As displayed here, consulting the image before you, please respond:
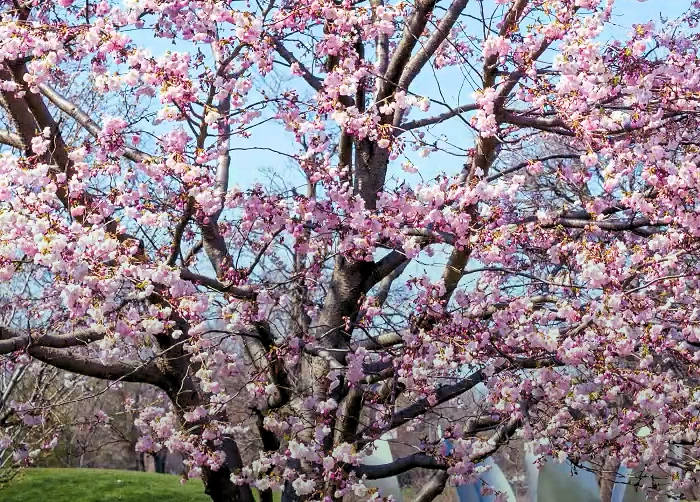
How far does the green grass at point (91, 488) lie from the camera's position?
17.2m

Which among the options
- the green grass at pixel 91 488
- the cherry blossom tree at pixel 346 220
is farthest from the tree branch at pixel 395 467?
the green grass at pixel 91 488

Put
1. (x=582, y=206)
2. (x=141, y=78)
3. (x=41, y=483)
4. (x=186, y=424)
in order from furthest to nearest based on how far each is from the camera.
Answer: (x=41, y=483)
(x=582, y=206)
(x=186, y=424)
(x=141, y=78)

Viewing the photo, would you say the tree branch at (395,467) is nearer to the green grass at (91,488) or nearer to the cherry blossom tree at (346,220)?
the cherry blossom tree at (346,220)

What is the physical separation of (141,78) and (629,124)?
3.90 meters

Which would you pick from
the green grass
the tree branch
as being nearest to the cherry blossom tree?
the tree branch

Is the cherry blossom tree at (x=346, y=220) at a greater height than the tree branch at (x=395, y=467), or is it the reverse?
the cherry blossom tree at (x=346, y=220)

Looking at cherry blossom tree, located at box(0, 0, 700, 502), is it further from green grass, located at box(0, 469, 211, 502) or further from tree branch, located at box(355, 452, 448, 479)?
green grass, located at box(0, 469, 211, 502)

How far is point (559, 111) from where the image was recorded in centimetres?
567

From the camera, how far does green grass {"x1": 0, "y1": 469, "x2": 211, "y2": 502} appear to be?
678 inches

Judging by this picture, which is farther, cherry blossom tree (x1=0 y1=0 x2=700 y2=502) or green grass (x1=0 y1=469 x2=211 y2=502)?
green grass (x1=0 y1=469 x2=211 y2=502)

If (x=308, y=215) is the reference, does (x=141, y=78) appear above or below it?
above

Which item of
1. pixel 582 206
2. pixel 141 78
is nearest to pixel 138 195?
pixel 141 78

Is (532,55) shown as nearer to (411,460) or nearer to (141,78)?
(141,78)

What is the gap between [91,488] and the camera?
18469mm
